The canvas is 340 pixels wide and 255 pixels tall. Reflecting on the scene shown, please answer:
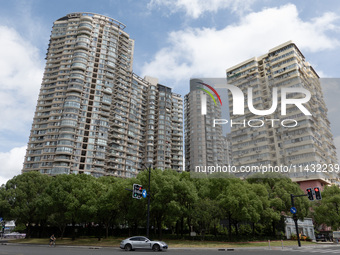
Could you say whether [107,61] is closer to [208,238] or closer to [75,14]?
[75,14]

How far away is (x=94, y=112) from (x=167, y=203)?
Answer: 64384 millimetres

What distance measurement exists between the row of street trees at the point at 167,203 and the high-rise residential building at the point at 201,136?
62828 mm

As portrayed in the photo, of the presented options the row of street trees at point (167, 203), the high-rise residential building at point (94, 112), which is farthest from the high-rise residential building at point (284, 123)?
the high-rise residential building at point (94, 112)

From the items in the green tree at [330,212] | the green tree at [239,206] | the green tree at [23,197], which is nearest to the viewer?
the green tree at [239,206]

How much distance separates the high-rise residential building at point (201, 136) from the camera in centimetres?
11812

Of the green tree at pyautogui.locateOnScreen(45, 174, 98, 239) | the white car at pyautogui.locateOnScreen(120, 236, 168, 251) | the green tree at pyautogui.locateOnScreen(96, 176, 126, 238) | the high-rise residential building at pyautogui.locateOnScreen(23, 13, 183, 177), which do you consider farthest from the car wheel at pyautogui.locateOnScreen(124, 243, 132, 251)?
the high-rise residential building at pyautogui.locateOnScreen(23, 13, 183, 177)

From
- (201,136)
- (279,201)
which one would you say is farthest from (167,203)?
(201,136)

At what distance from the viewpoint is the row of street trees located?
3312 centimetres

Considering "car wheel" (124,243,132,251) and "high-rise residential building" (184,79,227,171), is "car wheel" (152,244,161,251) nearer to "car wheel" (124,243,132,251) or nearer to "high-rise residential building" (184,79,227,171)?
"car wheel" (124,243,132,251)

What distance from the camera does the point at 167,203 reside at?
105ft

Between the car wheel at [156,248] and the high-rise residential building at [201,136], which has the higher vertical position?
the high-rise residential building at [201,136]

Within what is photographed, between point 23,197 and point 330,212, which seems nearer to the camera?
point 23,197

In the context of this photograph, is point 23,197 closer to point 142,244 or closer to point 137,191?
point 137,191

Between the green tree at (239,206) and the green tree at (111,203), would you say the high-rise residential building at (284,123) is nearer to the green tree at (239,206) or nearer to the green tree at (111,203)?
the green tree at (239,206)
